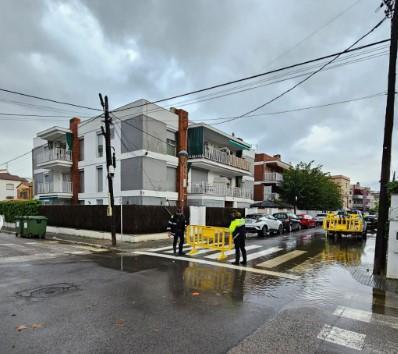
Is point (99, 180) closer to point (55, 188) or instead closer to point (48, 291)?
point (55, 188)

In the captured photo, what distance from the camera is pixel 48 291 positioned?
6.18 m

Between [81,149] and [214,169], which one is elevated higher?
[81,149]

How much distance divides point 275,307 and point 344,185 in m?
96.3

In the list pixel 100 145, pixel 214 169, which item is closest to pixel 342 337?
pixel 100 145

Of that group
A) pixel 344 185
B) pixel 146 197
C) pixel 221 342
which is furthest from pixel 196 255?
pixel 344 185

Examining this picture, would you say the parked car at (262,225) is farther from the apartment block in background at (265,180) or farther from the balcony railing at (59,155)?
the apartment block in background at (265,180)

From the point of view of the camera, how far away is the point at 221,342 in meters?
3.90

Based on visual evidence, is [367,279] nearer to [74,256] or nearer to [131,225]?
[74,256]

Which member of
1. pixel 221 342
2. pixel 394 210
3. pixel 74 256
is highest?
pixel 394 210

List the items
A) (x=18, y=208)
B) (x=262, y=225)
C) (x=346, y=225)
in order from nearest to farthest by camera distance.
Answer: (x=346, y=225) < (x=262, y=225) < (x=18, y=208)

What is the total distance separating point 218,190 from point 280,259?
14344mm

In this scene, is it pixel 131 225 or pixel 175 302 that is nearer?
pixel 175 302

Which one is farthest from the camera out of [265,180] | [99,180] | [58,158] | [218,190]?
[265,180]

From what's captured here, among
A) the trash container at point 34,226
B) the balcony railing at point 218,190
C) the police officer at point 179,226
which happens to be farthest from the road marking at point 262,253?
the trash container at point 34,226
